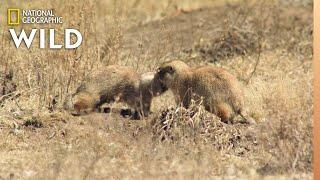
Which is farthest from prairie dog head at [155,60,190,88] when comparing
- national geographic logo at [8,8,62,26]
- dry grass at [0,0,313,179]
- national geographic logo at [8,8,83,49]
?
national geographic logo at [8,8,62,26]

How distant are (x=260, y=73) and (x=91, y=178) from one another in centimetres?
497

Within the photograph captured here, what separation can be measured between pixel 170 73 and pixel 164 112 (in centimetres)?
62

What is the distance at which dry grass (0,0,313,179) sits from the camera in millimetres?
8430

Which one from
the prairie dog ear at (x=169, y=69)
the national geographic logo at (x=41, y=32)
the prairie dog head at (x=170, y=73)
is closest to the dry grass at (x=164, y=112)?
the national geographic logo at (x=41, y=32)

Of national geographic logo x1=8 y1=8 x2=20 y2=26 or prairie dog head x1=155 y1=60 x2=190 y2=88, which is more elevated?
national geographic logo x1=8 y1=8 x2=20 y2=26

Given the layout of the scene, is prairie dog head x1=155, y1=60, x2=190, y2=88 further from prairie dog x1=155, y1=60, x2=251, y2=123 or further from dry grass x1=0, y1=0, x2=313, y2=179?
dry grass x1=0, y1=0, x2=313, y2=179

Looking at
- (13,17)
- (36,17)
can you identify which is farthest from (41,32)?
(13,17)

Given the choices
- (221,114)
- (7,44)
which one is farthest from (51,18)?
(221,114)

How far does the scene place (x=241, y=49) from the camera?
44.2 ft

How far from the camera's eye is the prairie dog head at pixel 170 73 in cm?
997

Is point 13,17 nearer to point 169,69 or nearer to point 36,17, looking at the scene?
point 36,17

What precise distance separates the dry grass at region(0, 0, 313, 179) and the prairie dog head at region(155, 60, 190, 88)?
0.30m

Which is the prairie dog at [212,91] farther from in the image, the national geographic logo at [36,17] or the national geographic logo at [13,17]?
the national geographic logo at [13,17]

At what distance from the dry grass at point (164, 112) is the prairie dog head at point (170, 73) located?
0.30 meters
